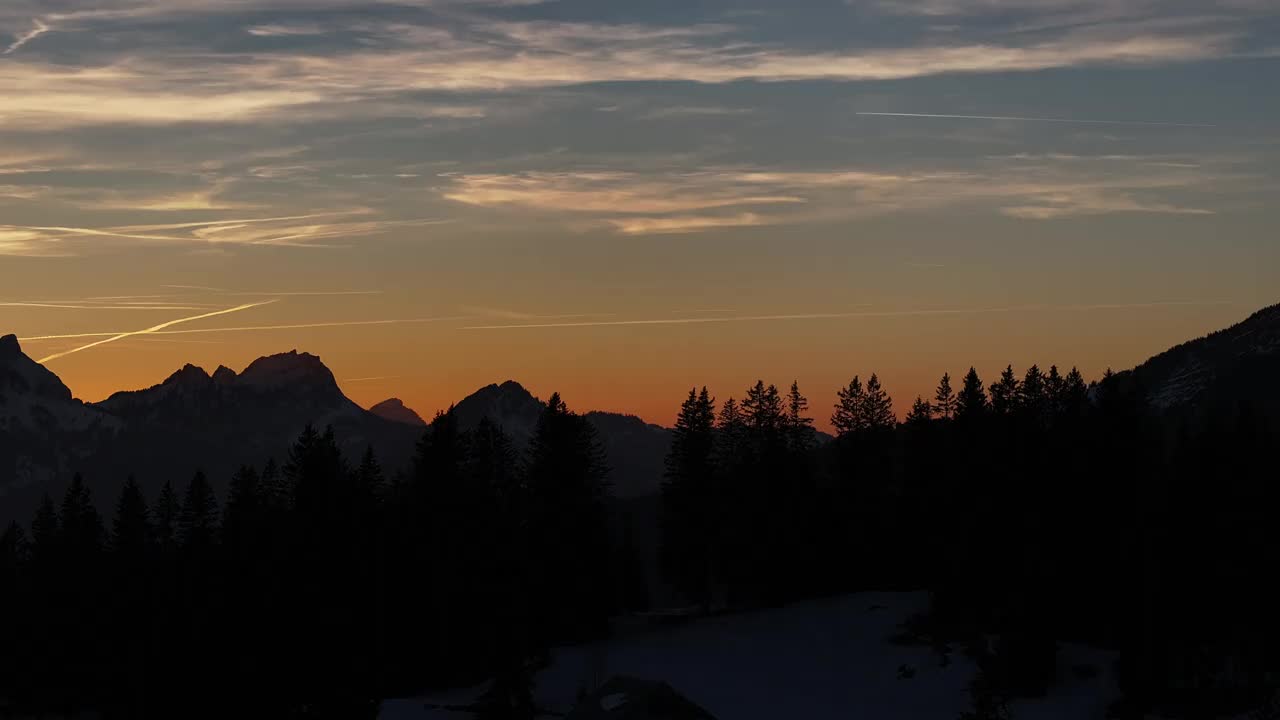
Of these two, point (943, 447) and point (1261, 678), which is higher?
point (943, 447)

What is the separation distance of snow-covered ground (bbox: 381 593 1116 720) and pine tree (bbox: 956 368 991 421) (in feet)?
38.4

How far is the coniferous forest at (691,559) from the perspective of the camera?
63.8 metres

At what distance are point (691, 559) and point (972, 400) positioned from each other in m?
21.4

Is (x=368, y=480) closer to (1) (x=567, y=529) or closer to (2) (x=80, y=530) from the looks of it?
(1) (x=567, y=529)

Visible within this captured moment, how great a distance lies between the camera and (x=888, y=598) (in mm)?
88438

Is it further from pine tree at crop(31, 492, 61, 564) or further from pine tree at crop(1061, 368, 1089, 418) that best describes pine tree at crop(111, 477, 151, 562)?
pine tree at crop(1061, 368, 1089, 418)

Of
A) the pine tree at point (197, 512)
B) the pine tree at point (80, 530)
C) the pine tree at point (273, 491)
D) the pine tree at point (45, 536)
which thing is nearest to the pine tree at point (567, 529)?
the pine tree at point (273, 491)

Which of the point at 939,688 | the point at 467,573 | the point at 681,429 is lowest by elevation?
the point at 939,688

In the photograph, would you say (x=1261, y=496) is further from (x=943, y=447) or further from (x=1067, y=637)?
(x=943, y=447)

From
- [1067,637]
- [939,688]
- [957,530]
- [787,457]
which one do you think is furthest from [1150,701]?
[787,457]

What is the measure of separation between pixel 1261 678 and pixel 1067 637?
15640 mm

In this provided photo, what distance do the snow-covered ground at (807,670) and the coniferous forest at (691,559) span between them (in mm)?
2020

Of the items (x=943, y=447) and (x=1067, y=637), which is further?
(x=943, y=447)

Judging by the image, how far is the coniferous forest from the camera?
63.8 metres
